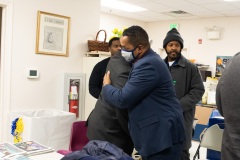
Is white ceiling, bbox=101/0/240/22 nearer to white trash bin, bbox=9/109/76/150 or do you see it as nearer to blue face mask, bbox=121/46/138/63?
white trash bin, bbox=9/109/76/150

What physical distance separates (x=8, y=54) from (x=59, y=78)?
649 millimetres

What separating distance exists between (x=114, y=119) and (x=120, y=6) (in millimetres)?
4641

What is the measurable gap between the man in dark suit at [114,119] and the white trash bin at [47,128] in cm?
98

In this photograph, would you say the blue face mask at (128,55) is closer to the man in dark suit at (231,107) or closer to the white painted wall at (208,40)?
the man in dark suit at (231,107)

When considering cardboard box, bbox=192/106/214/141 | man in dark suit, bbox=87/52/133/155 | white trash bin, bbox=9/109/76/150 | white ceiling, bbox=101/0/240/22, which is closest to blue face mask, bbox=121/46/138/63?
man in dark suit, bbox=87/52/133/155

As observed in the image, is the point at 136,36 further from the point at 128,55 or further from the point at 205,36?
the point at 205,36

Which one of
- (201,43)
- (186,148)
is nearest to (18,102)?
(186,148)

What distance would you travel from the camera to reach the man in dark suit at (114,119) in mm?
1825

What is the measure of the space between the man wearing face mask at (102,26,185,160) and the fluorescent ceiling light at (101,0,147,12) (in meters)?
4.30

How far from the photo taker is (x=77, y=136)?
2590 mm

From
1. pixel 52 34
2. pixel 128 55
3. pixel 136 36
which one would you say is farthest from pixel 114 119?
pixel 52 34

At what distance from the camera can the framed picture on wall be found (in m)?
3.11

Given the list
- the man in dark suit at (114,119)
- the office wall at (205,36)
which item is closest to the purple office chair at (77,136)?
the man in dark suit at (114,119)

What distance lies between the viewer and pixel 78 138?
2.60 meters
